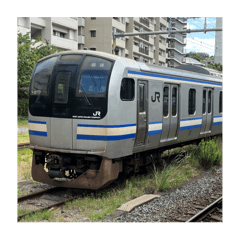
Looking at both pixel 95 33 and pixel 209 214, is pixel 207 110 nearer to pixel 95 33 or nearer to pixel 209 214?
pixel 209 214

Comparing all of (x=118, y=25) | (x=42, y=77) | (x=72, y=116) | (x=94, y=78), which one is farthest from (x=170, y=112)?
(x=118, y=25)

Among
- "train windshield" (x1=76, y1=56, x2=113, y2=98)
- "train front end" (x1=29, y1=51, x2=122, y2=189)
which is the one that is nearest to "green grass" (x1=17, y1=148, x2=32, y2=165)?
"train front end" (x1=29, y1=51, x2=122, y2=189)

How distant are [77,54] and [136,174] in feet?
13.4

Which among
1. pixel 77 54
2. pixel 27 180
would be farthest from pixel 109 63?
pixel 27 180

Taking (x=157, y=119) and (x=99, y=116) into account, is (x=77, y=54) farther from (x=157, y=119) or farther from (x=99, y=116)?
(x=157, y=119)

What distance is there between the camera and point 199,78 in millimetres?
12195

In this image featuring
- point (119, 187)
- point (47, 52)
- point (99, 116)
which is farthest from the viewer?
point (47, 52)

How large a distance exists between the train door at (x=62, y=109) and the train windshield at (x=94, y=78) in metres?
0.23

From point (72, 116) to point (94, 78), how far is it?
982mm

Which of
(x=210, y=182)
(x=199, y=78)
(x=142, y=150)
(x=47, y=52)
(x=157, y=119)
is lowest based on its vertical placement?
(x=210, y=182)

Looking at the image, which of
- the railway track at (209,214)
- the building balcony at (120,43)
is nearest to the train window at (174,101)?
the railway track at (209,214)

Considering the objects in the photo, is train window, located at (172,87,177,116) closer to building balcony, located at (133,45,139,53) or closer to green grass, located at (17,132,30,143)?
green grass, located at (17,132,30,143)

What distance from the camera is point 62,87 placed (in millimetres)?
8109

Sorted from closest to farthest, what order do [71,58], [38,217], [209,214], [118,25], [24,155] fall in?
[38,217] < [209,214] < [71,58] < [24,155] < [118,25]
